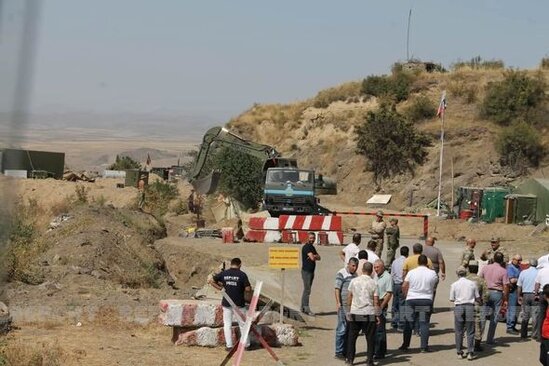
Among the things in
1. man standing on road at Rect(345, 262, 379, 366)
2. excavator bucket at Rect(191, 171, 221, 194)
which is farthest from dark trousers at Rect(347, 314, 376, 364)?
excavator bucket at Rect(191, 171, 221, 194)

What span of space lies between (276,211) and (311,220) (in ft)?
19.4

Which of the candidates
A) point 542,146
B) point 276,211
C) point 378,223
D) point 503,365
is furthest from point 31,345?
point 542,146

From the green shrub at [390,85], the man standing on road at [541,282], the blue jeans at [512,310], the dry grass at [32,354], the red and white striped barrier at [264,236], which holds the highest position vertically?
the green shrub at [390,85]

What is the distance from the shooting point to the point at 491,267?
15.3 metres

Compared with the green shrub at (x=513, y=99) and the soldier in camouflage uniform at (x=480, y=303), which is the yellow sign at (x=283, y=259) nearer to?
the soldier in camouflage uniform at (x=480, y=303)

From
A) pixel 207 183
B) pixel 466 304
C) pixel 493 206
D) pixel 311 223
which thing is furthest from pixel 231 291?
pixel 493 206

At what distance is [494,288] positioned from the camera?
15156 millimetres

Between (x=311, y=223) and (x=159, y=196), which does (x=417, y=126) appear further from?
(x=311, y=223)

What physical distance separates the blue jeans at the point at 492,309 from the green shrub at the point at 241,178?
32936 mm

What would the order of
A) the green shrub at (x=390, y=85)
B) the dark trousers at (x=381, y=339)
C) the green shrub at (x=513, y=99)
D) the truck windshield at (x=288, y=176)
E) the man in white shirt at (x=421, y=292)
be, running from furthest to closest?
the green shrub at (x=390, y=85)
the green shrub at (x=513, y=99)
the truck windshield at (x=288, y=176)
the man in white shirt at (x=421, y=292)
the dark trousers at (x=381, y=339)

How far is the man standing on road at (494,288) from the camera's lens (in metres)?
15.0

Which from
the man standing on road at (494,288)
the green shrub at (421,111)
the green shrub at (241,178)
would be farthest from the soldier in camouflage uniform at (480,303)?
the green shrub at (421,111)

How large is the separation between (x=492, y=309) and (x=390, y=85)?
179 feet

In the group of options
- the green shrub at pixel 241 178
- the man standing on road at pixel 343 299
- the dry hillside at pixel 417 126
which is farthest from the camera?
the dry hillside at pixel 417 126
